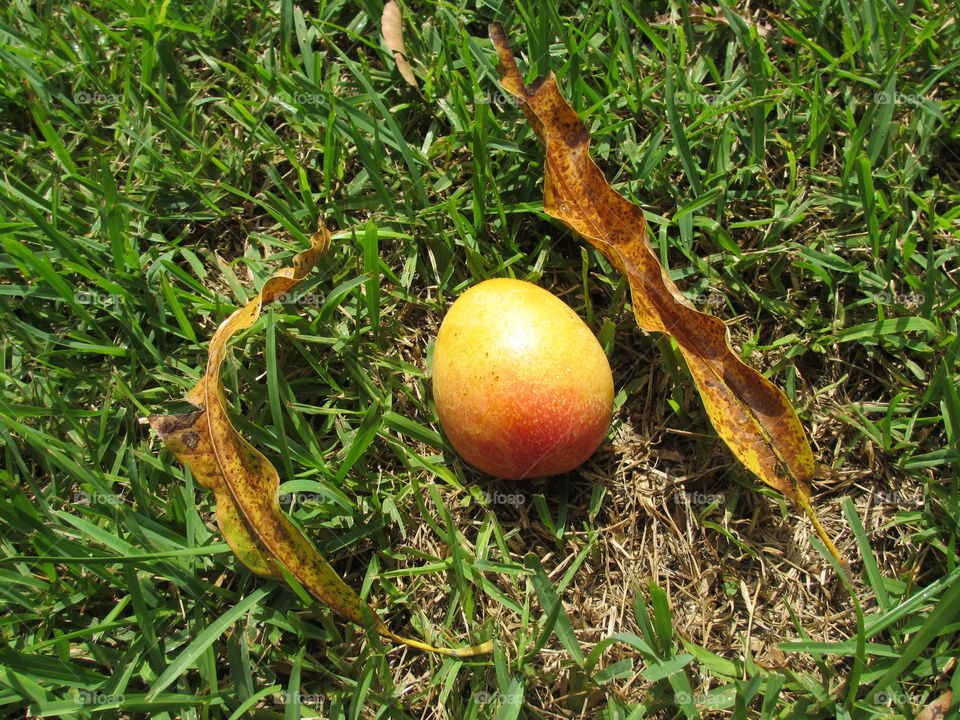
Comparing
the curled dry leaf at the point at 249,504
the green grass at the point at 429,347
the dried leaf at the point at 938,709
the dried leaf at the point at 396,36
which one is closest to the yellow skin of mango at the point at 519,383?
the green grass at the point at 429,347

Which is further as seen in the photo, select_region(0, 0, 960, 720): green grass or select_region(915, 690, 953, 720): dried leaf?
select_region(0, 0, 960, 720): green grass

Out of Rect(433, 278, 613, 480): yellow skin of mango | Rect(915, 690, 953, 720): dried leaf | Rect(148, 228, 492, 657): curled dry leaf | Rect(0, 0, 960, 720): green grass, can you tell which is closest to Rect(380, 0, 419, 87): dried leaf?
Rect(0, 0, 960, 720): green grass

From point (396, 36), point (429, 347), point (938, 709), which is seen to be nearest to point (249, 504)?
point (429, 347)

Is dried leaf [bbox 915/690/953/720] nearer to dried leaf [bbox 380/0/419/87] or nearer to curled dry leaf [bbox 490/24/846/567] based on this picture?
curled dry leaf [bbox 490/24/846/567]

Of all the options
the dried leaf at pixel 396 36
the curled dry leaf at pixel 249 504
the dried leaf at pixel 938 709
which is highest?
the dried leaf at pixel 396 36

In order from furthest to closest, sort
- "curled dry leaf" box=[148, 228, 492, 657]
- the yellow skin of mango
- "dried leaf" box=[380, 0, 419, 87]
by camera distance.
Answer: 1. "dried leaf" box=[380, 0, 419, 87]
2. "curled dry leaf" box=[148, 228, 492, 657]
3. the yellow skin of mango

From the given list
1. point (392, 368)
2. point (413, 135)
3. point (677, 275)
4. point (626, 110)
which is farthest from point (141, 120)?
point (677, 275)

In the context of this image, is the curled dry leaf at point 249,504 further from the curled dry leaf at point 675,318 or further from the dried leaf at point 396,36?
the dried leaf at point 396,36
